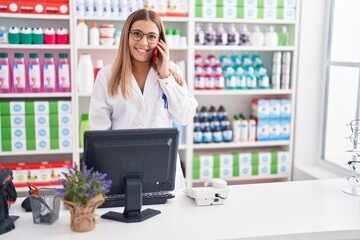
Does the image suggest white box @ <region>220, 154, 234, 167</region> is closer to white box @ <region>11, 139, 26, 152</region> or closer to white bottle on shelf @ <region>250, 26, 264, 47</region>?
white bottle on shelf @ <region>250, 26, 264, 47</region>

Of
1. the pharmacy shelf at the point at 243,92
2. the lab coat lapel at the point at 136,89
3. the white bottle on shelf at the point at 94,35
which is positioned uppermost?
the white bottle on shelf at the point at 94,35

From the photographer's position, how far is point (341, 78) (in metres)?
4.22

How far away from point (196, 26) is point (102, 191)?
2589mm

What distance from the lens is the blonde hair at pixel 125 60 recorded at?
2564 mm

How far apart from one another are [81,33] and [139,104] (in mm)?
1401

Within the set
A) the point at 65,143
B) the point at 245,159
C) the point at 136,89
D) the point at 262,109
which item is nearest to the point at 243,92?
the point at 262,109

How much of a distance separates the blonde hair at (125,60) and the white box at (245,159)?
190cm

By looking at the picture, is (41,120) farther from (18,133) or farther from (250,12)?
(250,12)

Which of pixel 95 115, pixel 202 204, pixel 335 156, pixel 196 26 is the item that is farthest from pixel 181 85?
pixel 335 156

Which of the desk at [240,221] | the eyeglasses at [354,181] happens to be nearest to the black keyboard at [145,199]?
the desk at [240,221]

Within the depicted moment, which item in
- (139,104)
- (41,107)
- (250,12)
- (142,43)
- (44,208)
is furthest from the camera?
→ (250,12)

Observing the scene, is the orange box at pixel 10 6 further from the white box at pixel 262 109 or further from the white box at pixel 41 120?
the white box at pixel 262 109

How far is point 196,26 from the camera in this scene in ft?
13.6

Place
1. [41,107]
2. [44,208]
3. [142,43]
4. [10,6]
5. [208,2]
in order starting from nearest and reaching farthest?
[44,208]
[142,43]
[10,6]
[41,107]
[208,2]
